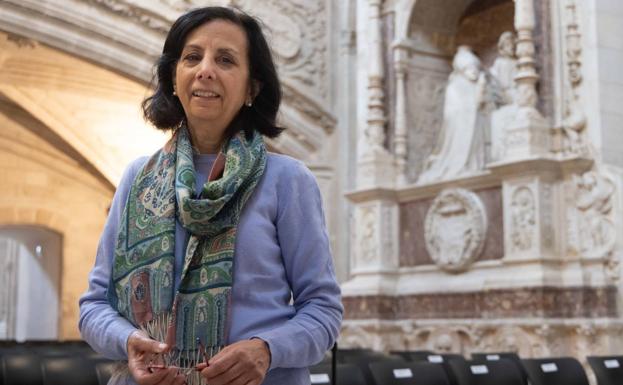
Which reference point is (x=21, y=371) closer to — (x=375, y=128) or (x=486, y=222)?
(x=486, y=222)

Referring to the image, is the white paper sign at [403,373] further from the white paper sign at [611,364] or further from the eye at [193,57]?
the eye at [193,57]

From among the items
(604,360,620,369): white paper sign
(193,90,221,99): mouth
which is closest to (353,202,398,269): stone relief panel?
(604,360,620,369): white paper sign

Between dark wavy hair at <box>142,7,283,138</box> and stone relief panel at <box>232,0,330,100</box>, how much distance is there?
9.26 m

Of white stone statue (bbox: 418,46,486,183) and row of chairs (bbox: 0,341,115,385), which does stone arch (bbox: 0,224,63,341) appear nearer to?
white stone statue (bbox: 418,46,486,183)

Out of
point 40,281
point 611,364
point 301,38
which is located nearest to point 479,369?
point 611,364

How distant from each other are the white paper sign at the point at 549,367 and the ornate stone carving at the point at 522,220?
3136 mm

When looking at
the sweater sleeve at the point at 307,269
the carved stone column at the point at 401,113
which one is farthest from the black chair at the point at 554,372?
the carved stone column at the point at 401,113

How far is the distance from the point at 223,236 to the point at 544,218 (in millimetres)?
6687

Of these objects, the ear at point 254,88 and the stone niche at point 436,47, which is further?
the stone niche at point 436,47

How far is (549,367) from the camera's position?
4672 millimetres

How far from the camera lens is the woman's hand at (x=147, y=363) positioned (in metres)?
1.36

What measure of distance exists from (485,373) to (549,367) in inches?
18.4

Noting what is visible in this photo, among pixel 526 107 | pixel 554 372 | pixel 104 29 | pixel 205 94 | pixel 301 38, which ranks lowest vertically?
pixel 554 372

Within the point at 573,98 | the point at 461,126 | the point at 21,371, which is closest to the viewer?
the point at 21,371
